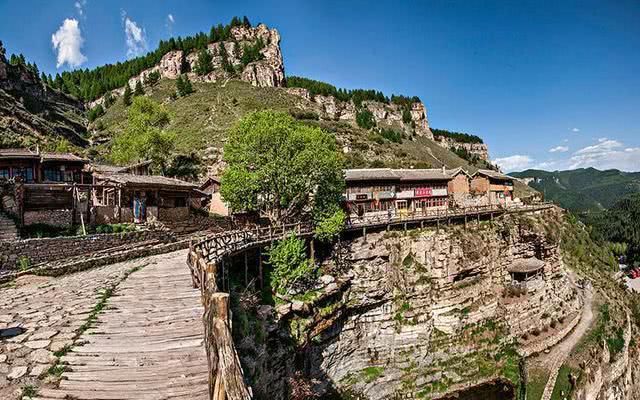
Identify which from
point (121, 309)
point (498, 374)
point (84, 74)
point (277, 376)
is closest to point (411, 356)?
point (498, 374)

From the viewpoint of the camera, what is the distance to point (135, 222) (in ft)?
95.9

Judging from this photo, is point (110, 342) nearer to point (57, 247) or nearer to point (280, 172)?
point (57, 247)

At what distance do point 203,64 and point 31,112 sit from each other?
48.7 metres

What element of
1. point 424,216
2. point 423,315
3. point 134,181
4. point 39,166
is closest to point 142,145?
point 39,166

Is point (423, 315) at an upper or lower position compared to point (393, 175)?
lower

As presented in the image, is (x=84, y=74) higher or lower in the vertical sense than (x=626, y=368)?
higher

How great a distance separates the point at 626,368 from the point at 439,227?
2219 cm

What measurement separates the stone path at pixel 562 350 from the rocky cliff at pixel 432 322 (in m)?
0.49

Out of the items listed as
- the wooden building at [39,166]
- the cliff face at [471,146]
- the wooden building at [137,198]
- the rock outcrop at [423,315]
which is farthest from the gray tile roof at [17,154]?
the cliff face at [471,146]

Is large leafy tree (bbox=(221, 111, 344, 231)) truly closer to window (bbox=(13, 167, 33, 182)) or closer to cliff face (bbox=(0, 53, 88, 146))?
window (bbox=(13, 167, 33, 182))

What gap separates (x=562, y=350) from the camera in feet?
110

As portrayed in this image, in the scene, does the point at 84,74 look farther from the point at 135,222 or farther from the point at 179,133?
the point at 135,222

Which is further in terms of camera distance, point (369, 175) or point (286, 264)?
point (369, 175)

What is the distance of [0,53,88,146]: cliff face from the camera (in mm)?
52256
